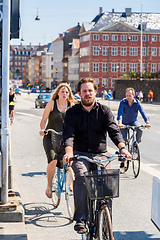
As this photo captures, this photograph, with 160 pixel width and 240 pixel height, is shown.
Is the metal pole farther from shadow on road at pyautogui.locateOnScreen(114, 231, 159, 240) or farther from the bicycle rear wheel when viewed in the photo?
shadow on road at pyautogui.locateOnScreen(114, 231, 159, 240)

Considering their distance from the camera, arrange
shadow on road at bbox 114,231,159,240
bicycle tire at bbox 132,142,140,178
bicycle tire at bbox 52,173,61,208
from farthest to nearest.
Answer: bicycle tire at bbox 132,142,140,178, bicycle tire at bbox 52,173,61,208, shadow on road at bbox 114,231,159,240

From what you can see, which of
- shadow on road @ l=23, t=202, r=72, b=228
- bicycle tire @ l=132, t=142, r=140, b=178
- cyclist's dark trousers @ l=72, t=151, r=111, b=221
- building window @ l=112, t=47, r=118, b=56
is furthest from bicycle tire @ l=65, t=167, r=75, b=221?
building window @ l=112, t=47, r=118, b=56

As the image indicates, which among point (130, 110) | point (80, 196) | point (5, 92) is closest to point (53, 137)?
point (5, 92)

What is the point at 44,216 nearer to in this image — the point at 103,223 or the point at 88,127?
the point at 88,127

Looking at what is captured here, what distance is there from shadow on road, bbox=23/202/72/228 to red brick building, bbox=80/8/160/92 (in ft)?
307

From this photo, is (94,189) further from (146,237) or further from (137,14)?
(137,14)

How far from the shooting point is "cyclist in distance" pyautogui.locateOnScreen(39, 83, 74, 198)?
7.13 metres

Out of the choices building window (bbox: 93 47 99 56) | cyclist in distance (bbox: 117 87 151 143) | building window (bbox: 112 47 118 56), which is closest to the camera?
cyclist in distance (bbox: 117 87 151 143)

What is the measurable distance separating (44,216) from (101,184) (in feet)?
7.96

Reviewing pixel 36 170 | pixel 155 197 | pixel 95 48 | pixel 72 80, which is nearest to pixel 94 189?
pixel 155 197

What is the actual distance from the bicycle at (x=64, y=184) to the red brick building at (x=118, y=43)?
3684 inches

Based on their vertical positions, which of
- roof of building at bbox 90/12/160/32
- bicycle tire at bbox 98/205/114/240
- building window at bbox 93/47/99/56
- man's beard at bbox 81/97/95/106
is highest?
roof of building at bbox 90/12/160/32

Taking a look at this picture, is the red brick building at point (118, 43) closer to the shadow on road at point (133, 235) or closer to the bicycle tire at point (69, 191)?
the bicycle tire at point (69, 191)

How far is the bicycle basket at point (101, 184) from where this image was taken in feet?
13.9
